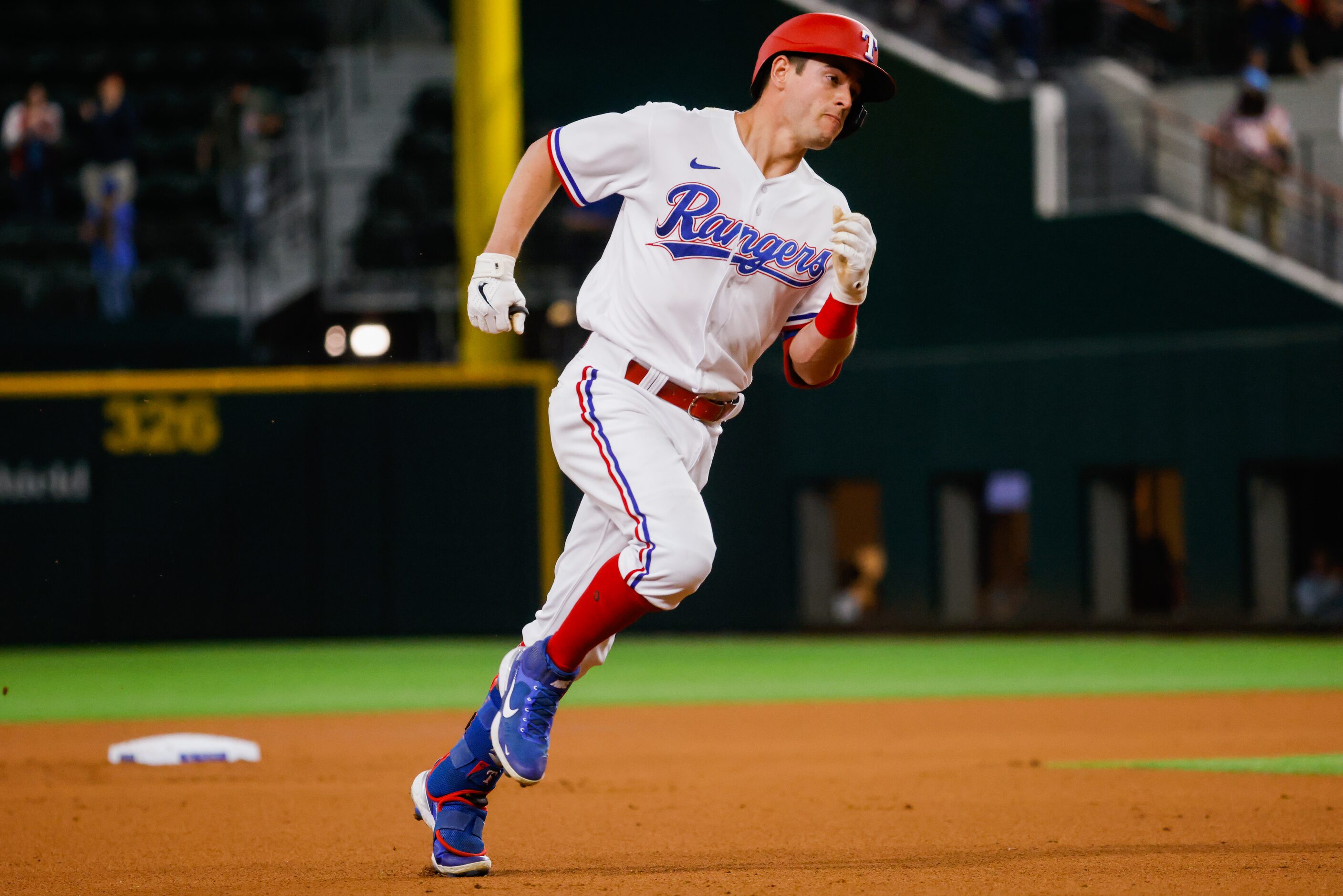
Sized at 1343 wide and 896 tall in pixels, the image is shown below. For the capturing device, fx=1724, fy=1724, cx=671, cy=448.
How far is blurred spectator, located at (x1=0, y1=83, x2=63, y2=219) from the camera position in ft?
55.2

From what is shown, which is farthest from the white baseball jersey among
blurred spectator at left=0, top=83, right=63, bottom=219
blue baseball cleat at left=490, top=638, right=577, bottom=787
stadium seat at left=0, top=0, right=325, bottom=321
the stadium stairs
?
blurred spectator at left=0, top=83, right=63, bottom=219

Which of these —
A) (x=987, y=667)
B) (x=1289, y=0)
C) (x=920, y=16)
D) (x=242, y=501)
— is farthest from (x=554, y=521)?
(x=1289, y=0)

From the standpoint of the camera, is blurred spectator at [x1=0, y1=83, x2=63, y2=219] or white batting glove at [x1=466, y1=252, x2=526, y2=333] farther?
blurred spectator at [x1=0, y1=83, x2=63, y2=219]

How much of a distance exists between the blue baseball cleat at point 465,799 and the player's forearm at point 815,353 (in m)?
1.18

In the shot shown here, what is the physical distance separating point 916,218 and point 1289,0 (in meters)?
3.98

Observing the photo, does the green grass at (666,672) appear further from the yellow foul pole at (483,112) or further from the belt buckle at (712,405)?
the belt buckle at (712,405)

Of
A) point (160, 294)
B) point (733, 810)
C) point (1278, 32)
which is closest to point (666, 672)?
point (160, 294)

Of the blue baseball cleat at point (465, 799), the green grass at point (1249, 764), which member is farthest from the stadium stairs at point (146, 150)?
the blue baseball cleat at point (465, 799)

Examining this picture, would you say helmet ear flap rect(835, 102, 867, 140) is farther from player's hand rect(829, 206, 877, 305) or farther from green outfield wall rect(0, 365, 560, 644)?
green outfield wall rect(0, 365, 560, 644)

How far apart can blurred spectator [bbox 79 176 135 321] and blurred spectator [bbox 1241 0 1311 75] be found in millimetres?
10488

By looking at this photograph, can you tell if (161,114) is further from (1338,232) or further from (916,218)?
(1338,232)

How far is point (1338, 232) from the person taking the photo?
14.5 meters

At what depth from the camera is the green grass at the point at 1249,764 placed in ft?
21.4

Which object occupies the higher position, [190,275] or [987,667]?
[190,275]
